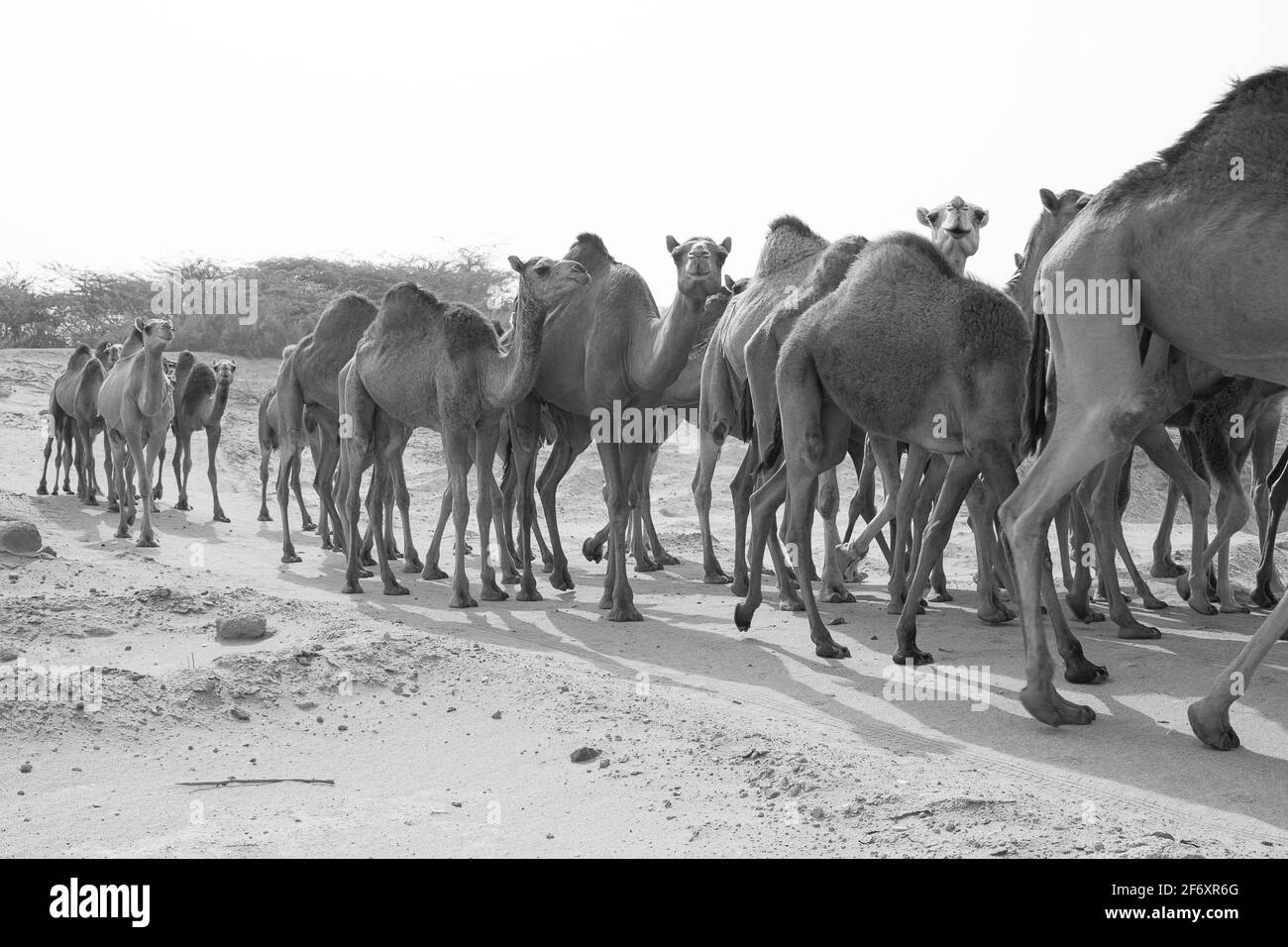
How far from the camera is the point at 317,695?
259 inches

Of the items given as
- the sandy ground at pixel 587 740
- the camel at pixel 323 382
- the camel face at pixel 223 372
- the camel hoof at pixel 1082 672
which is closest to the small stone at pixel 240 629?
the sandy ground at pixel 587 740

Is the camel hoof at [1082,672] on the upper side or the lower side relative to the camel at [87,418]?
lower

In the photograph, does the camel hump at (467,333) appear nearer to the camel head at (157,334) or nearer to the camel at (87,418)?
the camel head at (157,334)

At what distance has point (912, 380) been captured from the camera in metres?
6.88

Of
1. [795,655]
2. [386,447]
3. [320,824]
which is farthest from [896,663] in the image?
[386,447]

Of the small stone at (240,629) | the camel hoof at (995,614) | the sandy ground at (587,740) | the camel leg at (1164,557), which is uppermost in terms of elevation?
the camel leg at (1164,557)

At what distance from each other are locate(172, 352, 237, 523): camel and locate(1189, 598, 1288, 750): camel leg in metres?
14.7

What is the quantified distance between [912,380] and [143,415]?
10.4 meters

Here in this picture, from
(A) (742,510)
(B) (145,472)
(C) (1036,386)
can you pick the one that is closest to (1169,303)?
(C) (1036,386)

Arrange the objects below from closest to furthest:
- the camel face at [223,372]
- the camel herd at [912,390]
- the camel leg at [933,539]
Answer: the camel herd at [912,390]
the camel leg at [933,539]
the camel face at [223,372]

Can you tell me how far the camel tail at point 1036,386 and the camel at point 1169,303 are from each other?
0.42 m

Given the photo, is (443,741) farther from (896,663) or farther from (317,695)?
(896,663)

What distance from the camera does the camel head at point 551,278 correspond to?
9945 mm

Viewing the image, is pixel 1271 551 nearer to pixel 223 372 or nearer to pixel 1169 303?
pixel 1169 303
